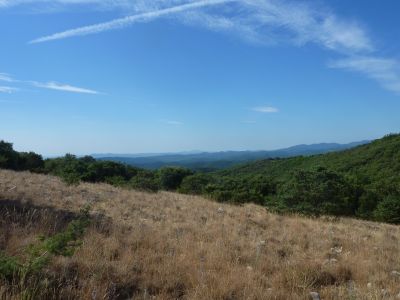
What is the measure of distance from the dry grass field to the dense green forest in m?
6.41

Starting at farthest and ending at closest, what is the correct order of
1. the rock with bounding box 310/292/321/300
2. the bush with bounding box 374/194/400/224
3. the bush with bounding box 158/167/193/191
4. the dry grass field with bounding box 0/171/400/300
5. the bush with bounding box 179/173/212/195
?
1. the bush with bounding box 158/167/193/191
2. the bush with bounding box 179/173/212/195
3. the bush with bounding box 374/194/400/224
4. the rock with bounding box 310/292/321/300
5. the dry grass field with bounding box 0/171/400/300

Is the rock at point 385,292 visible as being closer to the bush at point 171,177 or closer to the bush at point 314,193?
the bush at point 314,193

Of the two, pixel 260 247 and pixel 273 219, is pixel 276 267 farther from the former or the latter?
pixel 273 219

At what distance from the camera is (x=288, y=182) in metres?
16.9

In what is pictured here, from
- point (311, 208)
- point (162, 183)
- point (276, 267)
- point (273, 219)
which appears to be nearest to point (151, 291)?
point (276, 267)

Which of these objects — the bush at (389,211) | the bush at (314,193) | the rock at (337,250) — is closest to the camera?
the rock at (337,250)

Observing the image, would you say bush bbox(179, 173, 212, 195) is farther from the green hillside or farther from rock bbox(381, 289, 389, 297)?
rock bbox(381, 289, 389, 297)

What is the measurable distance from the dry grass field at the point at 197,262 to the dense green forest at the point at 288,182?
641 centimetres

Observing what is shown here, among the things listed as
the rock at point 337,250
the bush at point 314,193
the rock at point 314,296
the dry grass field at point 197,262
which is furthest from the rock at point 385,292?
the bush at point 314,193

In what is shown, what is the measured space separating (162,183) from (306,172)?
2578 centimetres

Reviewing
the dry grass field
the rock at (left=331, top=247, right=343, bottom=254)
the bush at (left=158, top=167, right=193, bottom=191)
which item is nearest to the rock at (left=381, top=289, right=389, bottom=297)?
the dry grass field

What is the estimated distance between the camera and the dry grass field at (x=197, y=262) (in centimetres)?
440

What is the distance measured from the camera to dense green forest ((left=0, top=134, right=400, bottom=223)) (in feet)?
51.8

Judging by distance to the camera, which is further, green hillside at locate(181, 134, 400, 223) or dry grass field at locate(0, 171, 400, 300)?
green hillside at locate(181, 134, 400, 223)
